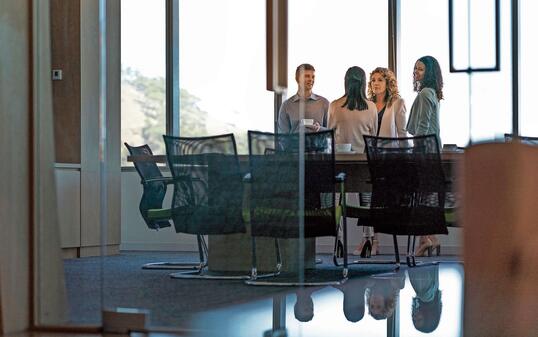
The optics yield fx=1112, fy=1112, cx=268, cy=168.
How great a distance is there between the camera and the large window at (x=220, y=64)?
169 inches

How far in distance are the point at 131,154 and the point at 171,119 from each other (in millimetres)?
206

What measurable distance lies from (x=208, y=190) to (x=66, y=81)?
0.77 m

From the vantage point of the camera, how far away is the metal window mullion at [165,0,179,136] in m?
4.21

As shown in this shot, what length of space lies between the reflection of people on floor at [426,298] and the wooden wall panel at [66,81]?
1530 mm

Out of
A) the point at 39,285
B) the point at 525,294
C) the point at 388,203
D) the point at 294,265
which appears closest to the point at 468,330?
the point at 525,294

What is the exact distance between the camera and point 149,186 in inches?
208

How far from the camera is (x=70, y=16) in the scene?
4582 millimetres

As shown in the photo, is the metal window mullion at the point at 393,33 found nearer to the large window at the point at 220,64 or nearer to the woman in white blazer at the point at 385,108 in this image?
the woman in white blazer at the point at 385,108

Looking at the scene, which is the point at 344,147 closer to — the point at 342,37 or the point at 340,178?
the point at 340,178

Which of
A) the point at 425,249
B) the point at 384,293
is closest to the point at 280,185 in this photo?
the point at 384,293

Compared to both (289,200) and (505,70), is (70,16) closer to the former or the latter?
(289,200)

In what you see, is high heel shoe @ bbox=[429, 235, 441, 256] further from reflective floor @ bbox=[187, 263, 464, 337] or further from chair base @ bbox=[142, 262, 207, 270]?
chair base @ bbox=[142, 262, 207, 270]

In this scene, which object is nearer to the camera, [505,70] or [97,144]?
[505,70]

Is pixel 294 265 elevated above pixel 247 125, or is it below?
below
